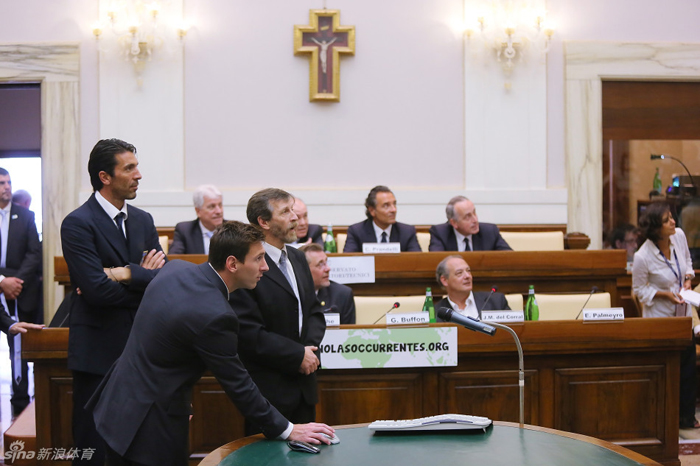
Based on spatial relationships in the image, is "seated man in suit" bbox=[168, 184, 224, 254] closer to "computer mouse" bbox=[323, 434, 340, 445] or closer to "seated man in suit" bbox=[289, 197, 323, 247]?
"seated man in suit" bbox=[289, 197, 323, 247]

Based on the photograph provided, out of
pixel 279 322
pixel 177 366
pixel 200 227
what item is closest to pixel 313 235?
pixel 200 227

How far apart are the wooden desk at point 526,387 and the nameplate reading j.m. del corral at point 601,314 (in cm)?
4

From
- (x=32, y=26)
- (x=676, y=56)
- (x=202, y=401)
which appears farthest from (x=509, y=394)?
(x=32, y=26)

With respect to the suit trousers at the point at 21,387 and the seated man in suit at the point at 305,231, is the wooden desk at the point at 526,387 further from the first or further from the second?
the suit trousers at the point at 21,387

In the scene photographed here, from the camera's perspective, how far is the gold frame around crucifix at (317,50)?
6402 mm

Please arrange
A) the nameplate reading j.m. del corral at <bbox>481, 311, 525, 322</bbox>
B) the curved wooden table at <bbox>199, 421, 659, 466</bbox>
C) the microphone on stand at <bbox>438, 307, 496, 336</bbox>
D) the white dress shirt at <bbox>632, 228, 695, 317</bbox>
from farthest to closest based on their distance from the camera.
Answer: the white dress shirt at <bbox>632, 228, 695, 317</bbox>
the nameplate reading j.m. del corral at <bbox>481, 311, 525, 322</bbox>
the microphone on stand at <bbox>438, 307, 496, 336</bbox>
the curved wooden table at <bbox>199, 421, 659, 466</bbox>

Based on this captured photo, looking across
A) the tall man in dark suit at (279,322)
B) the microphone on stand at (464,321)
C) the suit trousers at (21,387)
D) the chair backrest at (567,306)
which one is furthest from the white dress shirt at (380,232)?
the microphone on stand at (464,321)

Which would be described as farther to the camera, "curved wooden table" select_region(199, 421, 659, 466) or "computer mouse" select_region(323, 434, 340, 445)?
"computer mouse" select_region(323, 434, 340, 445)

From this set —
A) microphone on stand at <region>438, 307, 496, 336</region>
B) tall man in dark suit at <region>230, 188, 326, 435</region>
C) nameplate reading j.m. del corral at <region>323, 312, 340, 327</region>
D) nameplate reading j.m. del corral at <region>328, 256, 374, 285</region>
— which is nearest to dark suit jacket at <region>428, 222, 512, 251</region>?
nameplate reading j.m. del corral at <region>328, 256, 374, 285</region>

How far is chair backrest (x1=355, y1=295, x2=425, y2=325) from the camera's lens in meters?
4.36

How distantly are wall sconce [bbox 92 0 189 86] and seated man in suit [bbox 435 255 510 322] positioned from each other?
3343mm

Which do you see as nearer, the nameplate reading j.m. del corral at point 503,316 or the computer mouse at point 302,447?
the computer mouse at point 302,447

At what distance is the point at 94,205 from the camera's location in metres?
2.98

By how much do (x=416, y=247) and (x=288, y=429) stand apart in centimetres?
307
